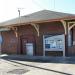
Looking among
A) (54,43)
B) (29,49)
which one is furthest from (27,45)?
(54,43)

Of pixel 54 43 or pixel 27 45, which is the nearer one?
pixel 54 43

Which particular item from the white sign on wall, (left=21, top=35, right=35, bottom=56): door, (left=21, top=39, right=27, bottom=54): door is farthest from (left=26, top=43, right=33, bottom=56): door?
the white sign on wall

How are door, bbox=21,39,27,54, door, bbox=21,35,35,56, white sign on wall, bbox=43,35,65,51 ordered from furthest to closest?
door, bbox=21,39,27,54 → door, bbox=21,35,35,56 → white sign on wall, bbox=43,35,65,51

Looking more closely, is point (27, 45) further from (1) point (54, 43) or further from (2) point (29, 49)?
(1) point (54, 43)

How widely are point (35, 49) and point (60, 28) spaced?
3516 millimetres

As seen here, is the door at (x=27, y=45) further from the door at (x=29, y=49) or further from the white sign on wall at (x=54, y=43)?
the white sign on wall at (x=54, y=43)

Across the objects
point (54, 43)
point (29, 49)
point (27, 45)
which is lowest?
point (29, 49)

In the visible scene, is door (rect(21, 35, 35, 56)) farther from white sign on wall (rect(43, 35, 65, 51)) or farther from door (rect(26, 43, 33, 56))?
white sign on wall (rect(43, 35, 65, 51))

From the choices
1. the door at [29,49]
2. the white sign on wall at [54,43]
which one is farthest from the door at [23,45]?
the white sign on wall at [54,43]

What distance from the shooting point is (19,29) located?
75.7ft

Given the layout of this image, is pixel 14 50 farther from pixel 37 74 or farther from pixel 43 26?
pixel 37 74

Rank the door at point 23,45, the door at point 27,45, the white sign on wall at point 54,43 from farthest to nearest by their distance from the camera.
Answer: the door at point 23,45
the door at point 27,45
the white sign on wall at point 54,43

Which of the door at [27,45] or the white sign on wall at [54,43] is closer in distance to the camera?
the white sign on wall at [54,43]

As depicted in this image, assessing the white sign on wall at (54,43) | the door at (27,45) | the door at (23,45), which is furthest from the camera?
the door at (23,45)
